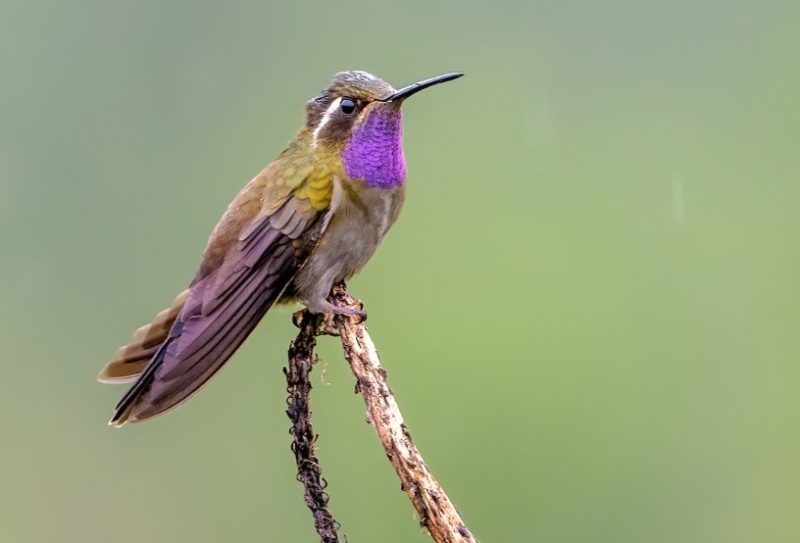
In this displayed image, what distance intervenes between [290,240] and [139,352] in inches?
25.5

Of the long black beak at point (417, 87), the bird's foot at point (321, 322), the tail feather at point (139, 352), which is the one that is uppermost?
the long black beak at point (417, 87)

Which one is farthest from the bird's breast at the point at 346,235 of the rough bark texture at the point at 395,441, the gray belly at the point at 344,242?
the rough bark texture at the point at 395,441

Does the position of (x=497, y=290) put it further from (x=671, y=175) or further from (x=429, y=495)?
(x=429, y=495)

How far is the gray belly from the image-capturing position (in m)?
3.00

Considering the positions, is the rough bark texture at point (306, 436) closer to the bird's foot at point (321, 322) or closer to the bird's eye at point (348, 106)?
the bird's foot at point (321, 322)

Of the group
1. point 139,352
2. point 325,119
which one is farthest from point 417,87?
point 139,352

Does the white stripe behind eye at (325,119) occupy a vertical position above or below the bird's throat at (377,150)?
above

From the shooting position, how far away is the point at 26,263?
4785 millimetres

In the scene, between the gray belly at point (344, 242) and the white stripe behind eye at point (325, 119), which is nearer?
the gray belly at point (344, 242)

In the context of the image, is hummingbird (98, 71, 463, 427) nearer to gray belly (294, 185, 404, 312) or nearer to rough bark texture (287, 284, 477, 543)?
gray belly (294, 185, 404, 312)

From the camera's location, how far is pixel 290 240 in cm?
294

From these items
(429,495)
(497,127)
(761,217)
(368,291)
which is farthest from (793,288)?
(429,495)

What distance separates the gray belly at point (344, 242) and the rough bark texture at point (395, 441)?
154 millimetres

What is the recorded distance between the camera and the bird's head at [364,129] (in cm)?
303
